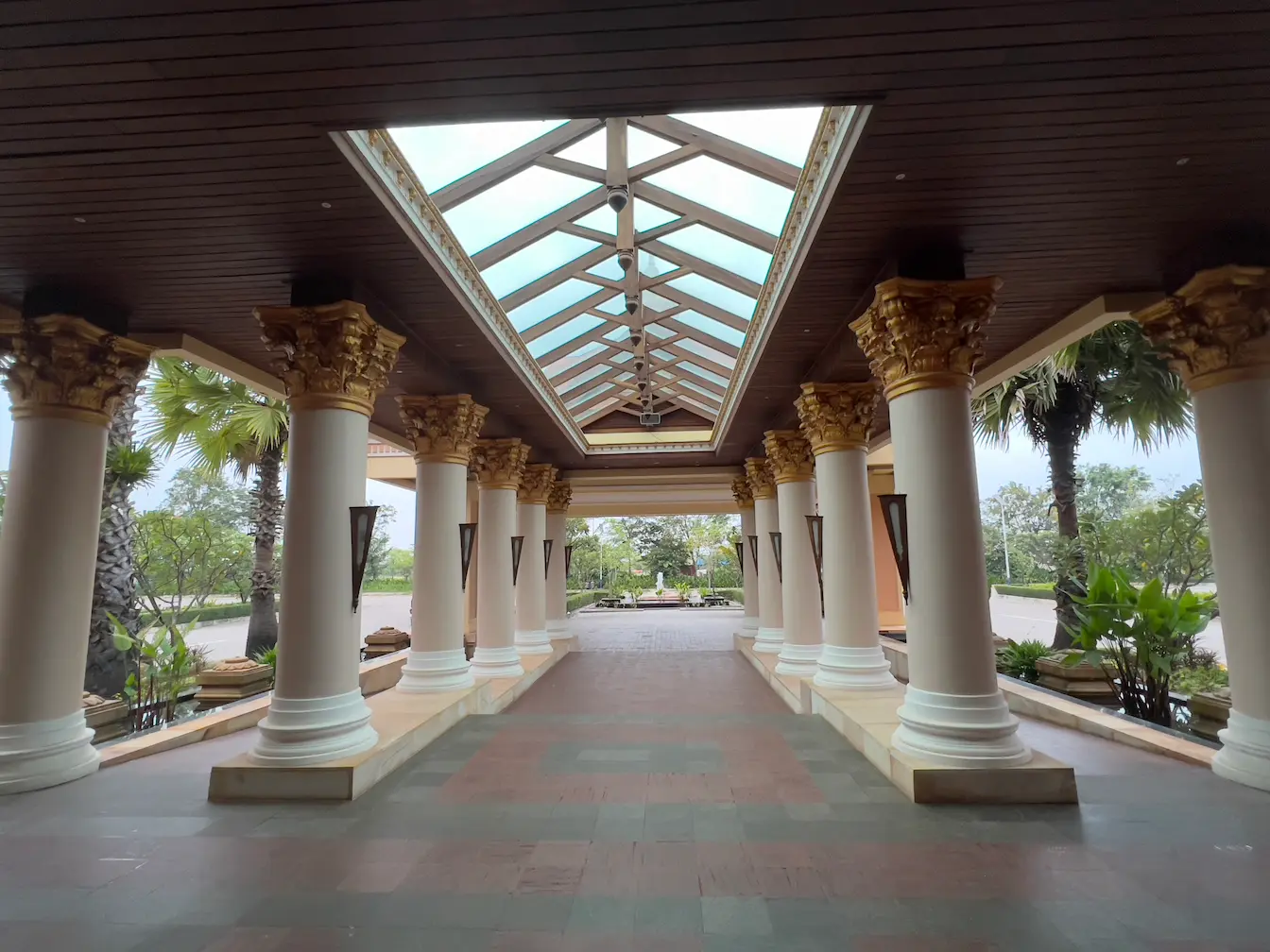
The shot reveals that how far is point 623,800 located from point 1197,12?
17.8 feet

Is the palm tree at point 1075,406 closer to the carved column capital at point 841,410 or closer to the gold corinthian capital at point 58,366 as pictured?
the carved column capital at point 841,410

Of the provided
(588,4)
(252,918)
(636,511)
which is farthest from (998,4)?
(636,511)

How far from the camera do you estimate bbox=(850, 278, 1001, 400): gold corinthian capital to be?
197 inches

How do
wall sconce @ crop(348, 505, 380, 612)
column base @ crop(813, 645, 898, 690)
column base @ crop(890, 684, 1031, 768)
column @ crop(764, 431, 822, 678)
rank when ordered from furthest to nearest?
1. column @ crop(764, 431, 822, 678)
2. column base @ crop(813, 645, 898, 690)
3. wall sconce @ crop(348, 505, 380, 612)
4. column base @ crop(890, 684, 1031, 768)

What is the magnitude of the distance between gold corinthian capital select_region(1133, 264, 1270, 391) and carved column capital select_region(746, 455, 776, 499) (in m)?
7.55

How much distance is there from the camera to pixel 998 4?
279 centimetres

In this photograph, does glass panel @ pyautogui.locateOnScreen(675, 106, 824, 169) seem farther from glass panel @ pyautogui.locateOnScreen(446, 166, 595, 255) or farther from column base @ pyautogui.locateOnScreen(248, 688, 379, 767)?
column base @ pyautogui.locateOnScreen(248, 688, 379, 767)

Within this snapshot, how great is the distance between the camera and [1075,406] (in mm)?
11898

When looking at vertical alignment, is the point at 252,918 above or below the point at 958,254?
below

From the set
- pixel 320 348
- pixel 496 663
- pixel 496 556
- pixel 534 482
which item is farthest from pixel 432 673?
pixel 534 482

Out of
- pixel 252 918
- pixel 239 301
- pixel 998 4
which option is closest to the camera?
pixel 998 4

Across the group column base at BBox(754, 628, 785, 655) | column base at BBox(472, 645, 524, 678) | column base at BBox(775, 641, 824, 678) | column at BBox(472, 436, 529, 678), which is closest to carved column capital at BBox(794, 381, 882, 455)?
column base at BBox(775, 641, 824, 678)

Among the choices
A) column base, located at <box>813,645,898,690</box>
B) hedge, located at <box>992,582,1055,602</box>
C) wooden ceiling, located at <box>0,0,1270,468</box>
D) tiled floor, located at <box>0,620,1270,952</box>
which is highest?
wooden ceiling, located at <box>0,0,1270,468</box>

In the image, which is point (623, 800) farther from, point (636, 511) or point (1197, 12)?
point (636, 511)
